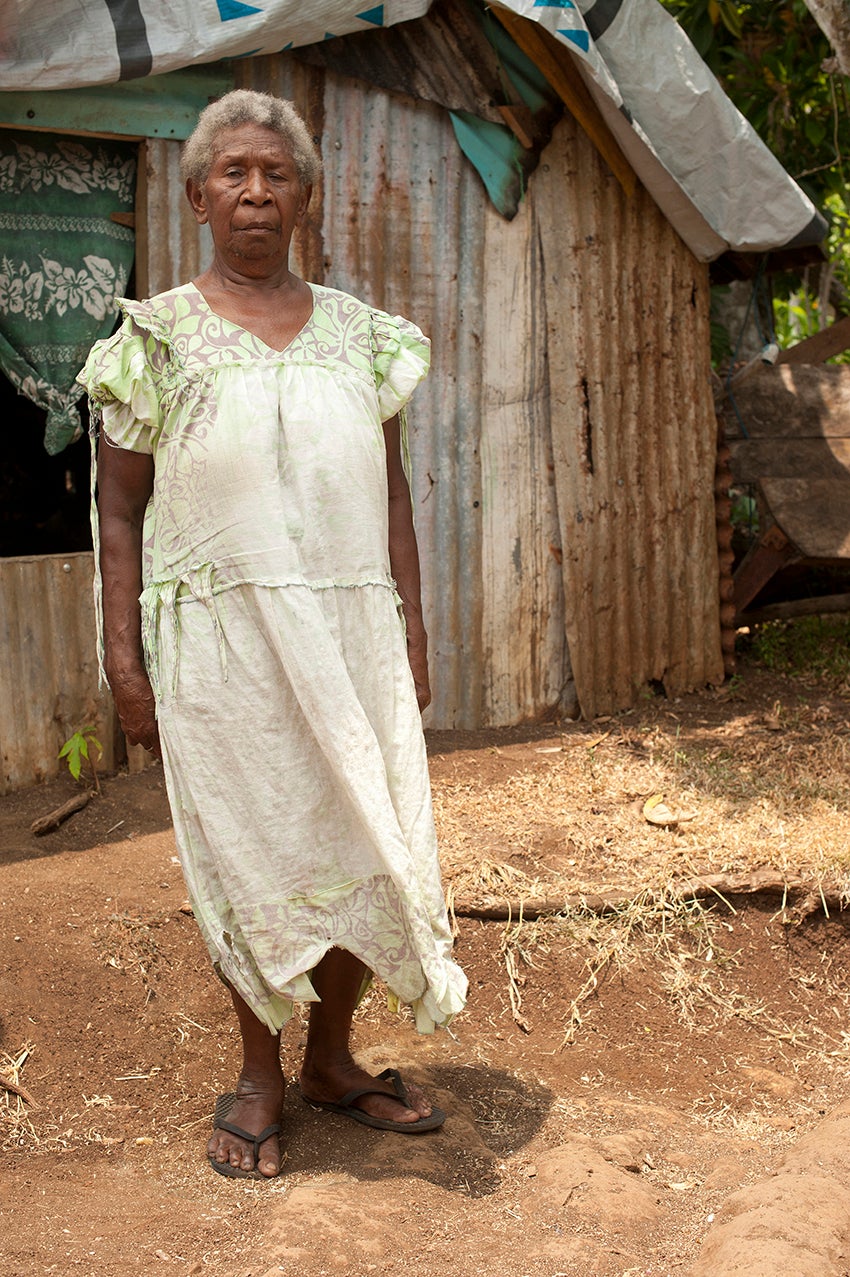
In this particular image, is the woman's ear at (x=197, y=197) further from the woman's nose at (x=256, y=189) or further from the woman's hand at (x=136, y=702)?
the woman's hand at (x=136, y=702)

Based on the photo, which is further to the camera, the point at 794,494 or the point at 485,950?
the point at 794,494

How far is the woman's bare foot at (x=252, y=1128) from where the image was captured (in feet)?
8.58

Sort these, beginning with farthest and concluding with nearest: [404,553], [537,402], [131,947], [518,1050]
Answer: [537,402] → [131,947] → [518,1050] → [404,553]

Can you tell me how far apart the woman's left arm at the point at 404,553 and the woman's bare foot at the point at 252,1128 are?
2.97 feet

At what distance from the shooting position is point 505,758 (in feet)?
17.2

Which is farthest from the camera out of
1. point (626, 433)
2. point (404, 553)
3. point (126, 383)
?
point (626, 433)

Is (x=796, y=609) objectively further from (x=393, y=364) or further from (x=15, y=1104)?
(x=15, y=1104)

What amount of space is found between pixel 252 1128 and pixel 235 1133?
46 mm

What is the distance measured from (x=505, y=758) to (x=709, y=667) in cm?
146

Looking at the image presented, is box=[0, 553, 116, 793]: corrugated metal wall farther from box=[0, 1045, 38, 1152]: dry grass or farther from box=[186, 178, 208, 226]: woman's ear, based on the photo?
box=[186, 178, 208, 226]: woman's ear

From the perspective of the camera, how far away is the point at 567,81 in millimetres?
5238

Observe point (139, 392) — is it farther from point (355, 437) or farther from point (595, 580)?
point (595, 580)

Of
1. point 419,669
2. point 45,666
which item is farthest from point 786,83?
point 419,669

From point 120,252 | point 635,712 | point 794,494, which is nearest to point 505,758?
point 635,712
